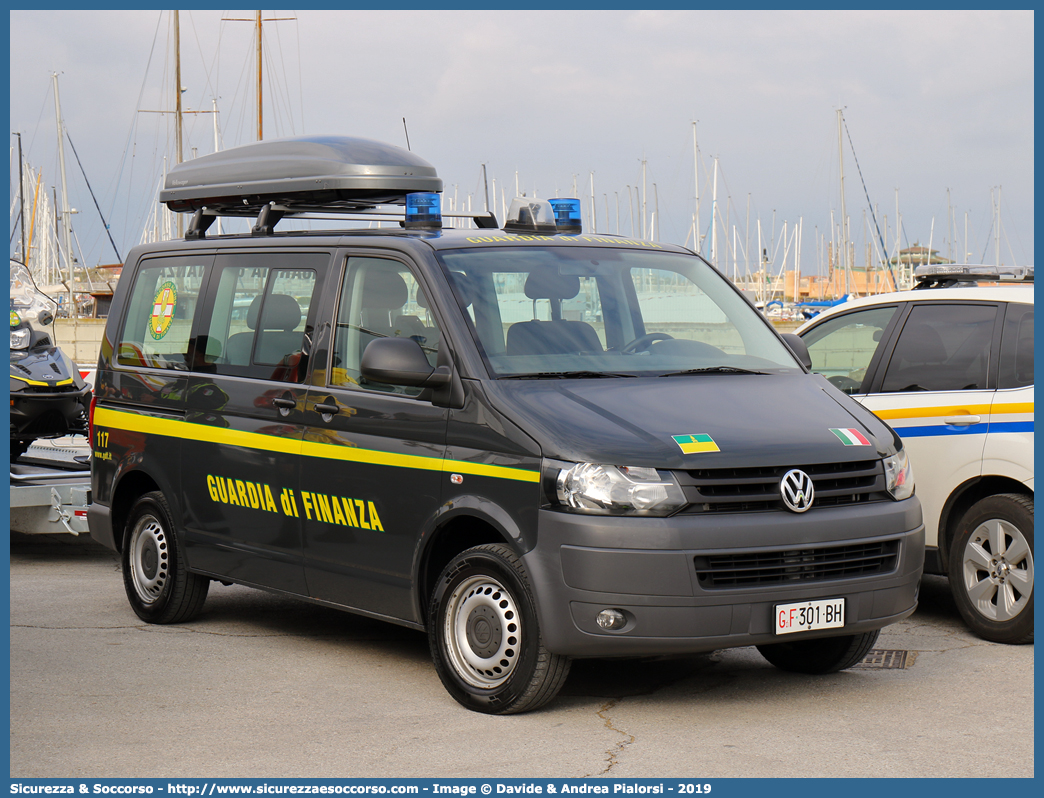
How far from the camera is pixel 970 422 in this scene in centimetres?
719

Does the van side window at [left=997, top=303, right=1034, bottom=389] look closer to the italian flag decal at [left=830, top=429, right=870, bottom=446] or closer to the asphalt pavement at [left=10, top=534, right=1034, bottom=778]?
the asphalt pavement at [left=10, top=534, right=1034, bottom=778]

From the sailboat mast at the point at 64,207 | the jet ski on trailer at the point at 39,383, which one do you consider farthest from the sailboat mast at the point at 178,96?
the jet ski on trailer at the point at 39,383

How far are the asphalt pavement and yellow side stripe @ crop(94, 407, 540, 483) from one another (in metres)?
1.05

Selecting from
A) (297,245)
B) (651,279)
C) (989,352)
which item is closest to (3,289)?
(297,245)

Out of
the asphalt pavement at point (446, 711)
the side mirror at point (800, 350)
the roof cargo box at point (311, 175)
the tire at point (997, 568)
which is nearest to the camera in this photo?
the asphalt pavement at point (446, 711)

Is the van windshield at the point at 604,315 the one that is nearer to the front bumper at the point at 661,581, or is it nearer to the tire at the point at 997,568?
the front bumper at the point at 661,581

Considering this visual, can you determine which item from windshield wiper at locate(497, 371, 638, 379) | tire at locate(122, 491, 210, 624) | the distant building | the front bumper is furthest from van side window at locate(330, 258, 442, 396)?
the distant building

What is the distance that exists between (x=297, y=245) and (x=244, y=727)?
2699 millimetres

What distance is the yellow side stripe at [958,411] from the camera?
276 inches

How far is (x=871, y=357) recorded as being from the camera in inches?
312

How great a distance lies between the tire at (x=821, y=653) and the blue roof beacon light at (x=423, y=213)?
2.71 m

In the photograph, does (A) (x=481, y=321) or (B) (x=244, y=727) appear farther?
(A) (x=481, y=321)

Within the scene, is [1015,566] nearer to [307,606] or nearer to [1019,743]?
[1019,743]

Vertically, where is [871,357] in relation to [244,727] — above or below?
above
